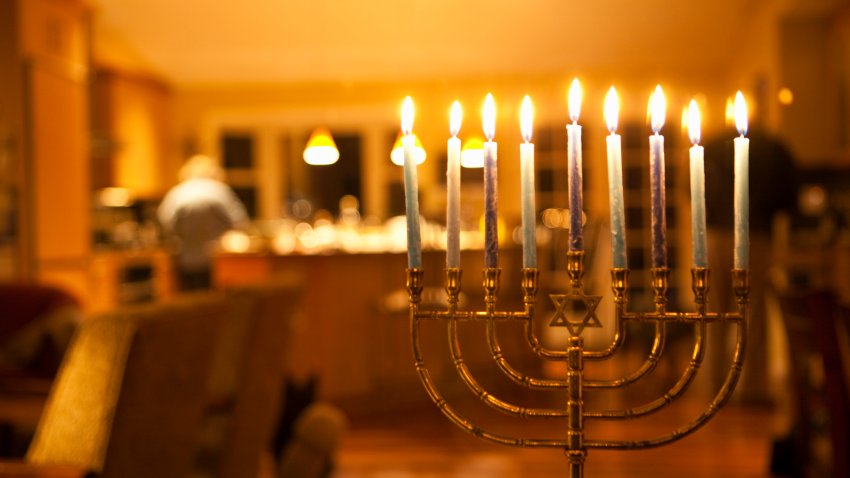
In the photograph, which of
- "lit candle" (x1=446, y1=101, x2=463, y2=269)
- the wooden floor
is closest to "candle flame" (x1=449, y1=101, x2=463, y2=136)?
"lit candle" (x1=446, y1=101, x2=463, y2=269)

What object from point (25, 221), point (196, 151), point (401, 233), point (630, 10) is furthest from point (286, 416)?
point (196, 151)

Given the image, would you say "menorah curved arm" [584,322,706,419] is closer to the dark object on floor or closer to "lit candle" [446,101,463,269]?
"lit candle" [446,101,463,269]

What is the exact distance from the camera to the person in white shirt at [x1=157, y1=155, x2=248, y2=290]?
21.1ft

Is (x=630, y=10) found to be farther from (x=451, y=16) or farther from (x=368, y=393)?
(x=368, y=393)

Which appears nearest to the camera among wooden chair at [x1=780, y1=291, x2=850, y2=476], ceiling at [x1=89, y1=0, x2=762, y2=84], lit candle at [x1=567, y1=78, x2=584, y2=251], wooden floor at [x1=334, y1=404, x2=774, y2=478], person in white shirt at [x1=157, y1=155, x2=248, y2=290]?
lit candle at [x1=567, y1=78, x2=584, y2=251]

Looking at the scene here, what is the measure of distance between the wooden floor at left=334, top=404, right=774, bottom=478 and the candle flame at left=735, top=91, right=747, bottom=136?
3034 millimetres

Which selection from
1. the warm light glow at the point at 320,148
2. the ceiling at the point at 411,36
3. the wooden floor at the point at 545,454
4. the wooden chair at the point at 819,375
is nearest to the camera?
the wooden chair at the point at 819,375

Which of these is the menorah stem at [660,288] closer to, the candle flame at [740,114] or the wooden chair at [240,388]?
the candle flame at [740,114]

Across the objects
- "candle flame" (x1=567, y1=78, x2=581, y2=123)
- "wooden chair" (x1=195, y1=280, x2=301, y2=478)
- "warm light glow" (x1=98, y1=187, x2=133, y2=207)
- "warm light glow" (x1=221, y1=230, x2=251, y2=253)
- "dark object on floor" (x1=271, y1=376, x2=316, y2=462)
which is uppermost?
"warm light glow" (x1=98, y1=187, x2=133, y2=207)

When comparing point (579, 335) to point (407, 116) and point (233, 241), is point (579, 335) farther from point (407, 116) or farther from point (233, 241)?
point (233, 241)

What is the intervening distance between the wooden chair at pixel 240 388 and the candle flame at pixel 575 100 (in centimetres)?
137

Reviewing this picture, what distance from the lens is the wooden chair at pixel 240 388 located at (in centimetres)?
200

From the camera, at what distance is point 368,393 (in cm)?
522

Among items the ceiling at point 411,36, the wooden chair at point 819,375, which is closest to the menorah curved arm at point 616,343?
the wooden chair at point 819,375
